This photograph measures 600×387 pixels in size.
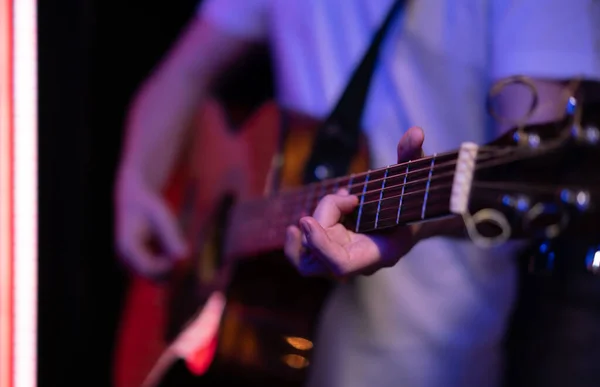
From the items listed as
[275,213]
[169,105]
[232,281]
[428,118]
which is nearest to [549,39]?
[428,118]

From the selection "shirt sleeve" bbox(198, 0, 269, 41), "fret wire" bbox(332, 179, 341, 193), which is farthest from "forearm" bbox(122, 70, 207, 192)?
"fret wire" bbox(332, 179, 341, 193)

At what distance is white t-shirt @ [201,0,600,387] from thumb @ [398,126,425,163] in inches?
3.8

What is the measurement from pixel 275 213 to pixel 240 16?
358 millimetres

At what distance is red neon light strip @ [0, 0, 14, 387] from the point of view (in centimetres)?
80

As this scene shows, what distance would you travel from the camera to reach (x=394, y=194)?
2.01ft

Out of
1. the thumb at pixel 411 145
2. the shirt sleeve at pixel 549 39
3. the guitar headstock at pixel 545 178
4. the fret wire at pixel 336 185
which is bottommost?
the guitar headstock at pixel 545 178

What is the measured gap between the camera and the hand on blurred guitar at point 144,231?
1.06 m

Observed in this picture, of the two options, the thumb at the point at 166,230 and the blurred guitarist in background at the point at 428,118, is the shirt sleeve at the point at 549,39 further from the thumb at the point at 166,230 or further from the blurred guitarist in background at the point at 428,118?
the thumb at the point at 166,230

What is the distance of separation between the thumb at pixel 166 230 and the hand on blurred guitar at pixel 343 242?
41 cm

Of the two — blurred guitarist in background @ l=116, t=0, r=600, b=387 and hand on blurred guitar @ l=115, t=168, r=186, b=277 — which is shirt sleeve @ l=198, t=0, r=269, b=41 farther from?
hand on blurred guitar @ l=115, t=168, r=186, b=277

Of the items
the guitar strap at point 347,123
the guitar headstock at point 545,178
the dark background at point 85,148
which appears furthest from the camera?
the dark background at point 85,148

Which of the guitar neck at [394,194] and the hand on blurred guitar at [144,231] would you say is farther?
the hand on blurred guitar at [144,231]

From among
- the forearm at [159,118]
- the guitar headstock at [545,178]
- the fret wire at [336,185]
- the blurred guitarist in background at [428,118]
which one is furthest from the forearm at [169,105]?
the guitar headstock at [545,178]

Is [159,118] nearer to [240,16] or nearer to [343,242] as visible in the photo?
[240,16]
